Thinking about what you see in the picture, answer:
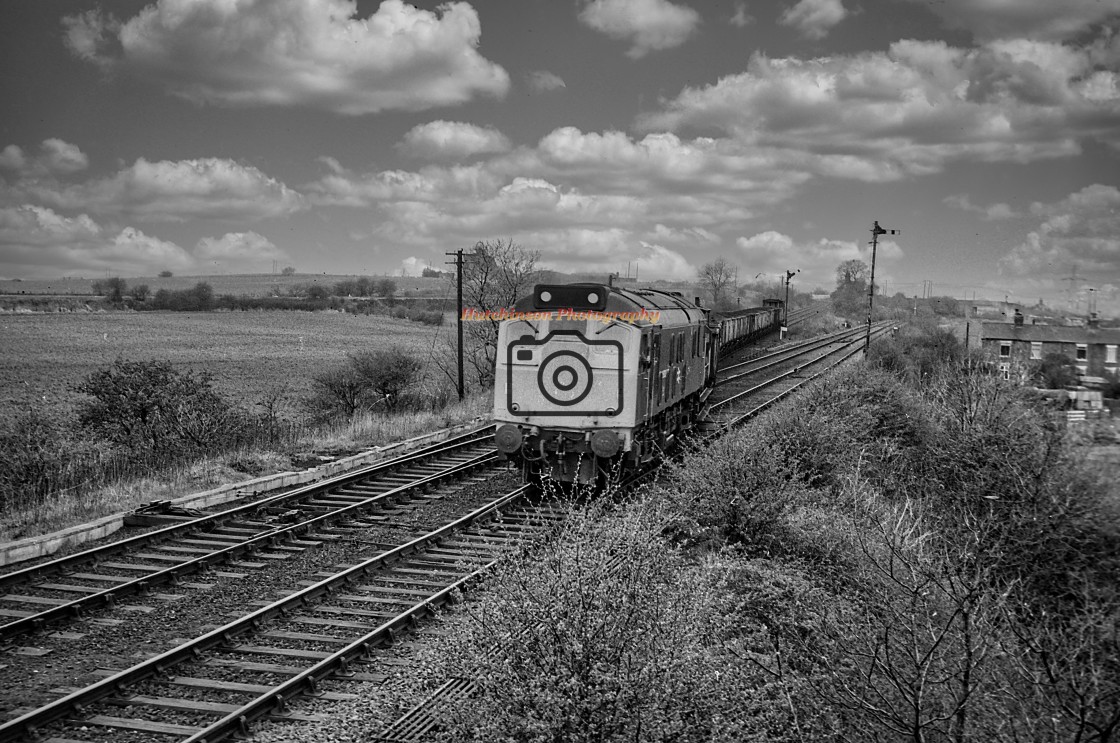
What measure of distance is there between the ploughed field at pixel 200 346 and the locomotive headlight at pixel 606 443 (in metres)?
23.0

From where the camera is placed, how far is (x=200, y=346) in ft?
182

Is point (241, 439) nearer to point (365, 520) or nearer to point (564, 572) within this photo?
point (365, 520)

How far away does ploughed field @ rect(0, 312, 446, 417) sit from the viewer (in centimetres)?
3703

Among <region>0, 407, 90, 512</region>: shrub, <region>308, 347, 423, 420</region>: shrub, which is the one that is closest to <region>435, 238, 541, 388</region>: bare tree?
<region>308, 347, 423, 420</region>: shrub

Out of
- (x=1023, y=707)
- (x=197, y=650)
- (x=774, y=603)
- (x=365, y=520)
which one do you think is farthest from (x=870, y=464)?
(x=197, y=650)

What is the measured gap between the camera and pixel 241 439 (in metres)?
20.1

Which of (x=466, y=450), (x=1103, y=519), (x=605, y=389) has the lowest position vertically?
(x=466, y=450)

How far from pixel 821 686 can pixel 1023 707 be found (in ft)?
5.10

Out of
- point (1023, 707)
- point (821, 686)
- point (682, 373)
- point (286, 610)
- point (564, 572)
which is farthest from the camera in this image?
point (682, 373)

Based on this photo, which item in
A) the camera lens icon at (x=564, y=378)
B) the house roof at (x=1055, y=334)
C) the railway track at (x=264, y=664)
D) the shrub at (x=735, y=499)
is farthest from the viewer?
the camera lens icon at (x=564, y=378)

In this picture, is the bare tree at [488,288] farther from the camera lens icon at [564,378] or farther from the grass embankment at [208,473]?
the camera lens icon at [564,378]

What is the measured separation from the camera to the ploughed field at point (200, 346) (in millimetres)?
37031

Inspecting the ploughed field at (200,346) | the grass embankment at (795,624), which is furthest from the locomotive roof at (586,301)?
the ploughed field at (200,346)

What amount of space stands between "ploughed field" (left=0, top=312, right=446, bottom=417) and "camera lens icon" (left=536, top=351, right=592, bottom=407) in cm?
2224
